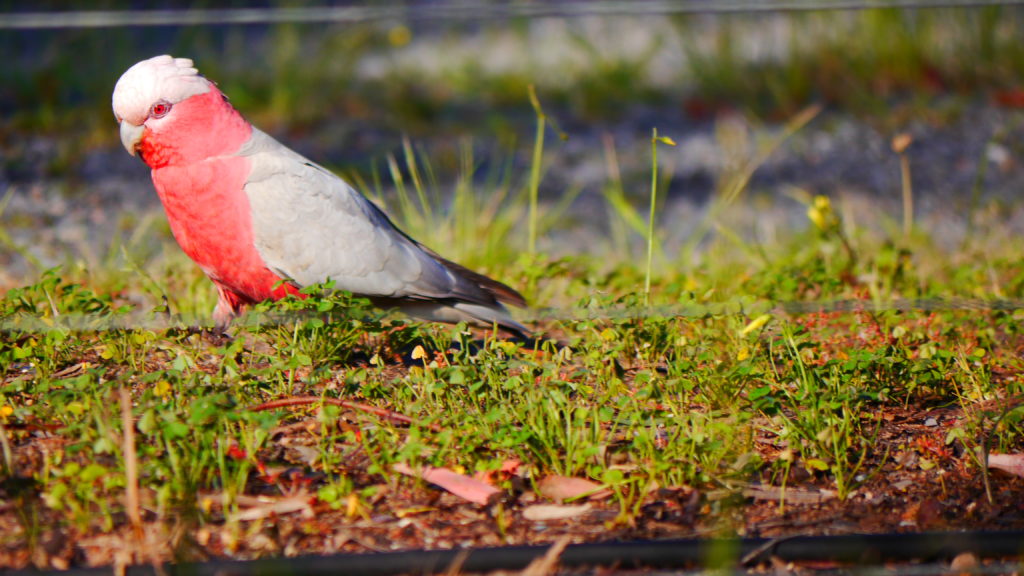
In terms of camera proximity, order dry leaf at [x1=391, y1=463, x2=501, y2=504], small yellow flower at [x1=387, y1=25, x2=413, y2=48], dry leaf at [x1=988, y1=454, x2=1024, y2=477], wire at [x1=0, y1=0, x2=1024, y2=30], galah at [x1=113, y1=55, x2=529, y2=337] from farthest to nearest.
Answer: small yellow flower at [x1=387, y1=25, x2=413, y2=48] → wire at [x1=0, y1=0, x2=1024, y2=30] → galah at [x1=113, y1=55, x2=529, y2=337] → dry leaf at [x1=988, y1=454, x2=1024, y2=477] → dry leaf at [x1=391, y1=463, x2=501, y2=504]

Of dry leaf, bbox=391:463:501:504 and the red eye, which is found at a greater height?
the red eye

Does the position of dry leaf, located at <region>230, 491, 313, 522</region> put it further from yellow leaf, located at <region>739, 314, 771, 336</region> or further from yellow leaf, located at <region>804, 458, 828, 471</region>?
yellow leaf, located at <region>739, 314, 771, 336</region>

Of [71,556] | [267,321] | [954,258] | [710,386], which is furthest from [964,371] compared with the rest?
[71,556]

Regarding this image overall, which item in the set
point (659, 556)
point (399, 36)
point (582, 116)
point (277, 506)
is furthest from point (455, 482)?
point (399, 36)

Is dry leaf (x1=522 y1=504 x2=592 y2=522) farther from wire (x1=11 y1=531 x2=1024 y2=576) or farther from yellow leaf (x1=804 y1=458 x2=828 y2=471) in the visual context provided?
yellow leaf (x1=804 y1=458 x2=828 y2=471)

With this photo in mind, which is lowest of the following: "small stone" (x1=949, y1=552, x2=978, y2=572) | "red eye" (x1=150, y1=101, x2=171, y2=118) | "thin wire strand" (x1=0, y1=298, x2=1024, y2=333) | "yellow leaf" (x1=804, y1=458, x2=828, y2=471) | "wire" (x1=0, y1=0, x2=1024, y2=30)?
"small stone" (x1=949, y1=552, x2=978, y2=572)

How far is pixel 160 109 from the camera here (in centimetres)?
240

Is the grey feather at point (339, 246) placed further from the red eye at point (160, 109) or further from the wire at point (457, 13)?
the wire at point (457, 13)

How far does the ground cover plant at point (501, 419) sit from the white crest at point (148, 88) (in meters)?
0.47

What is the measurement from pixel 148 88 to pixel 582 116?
3185 mm

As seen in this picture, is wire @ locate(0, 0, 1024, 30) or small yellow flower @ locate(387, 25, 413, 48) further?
small yellow flower @ locate(387, 25, 413, 48)

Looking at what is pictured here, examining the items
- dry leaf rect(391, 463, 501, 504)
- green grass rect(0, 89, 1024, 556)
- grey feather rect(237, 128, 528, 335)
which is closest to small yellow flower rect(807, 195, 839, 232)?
green grass rect(0, 89, 1024, 556)

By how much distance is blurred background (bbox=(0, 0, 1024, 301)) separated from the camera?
4207mm

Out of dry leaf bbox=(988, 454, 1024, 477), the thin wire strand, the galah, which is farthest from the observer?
the galah
